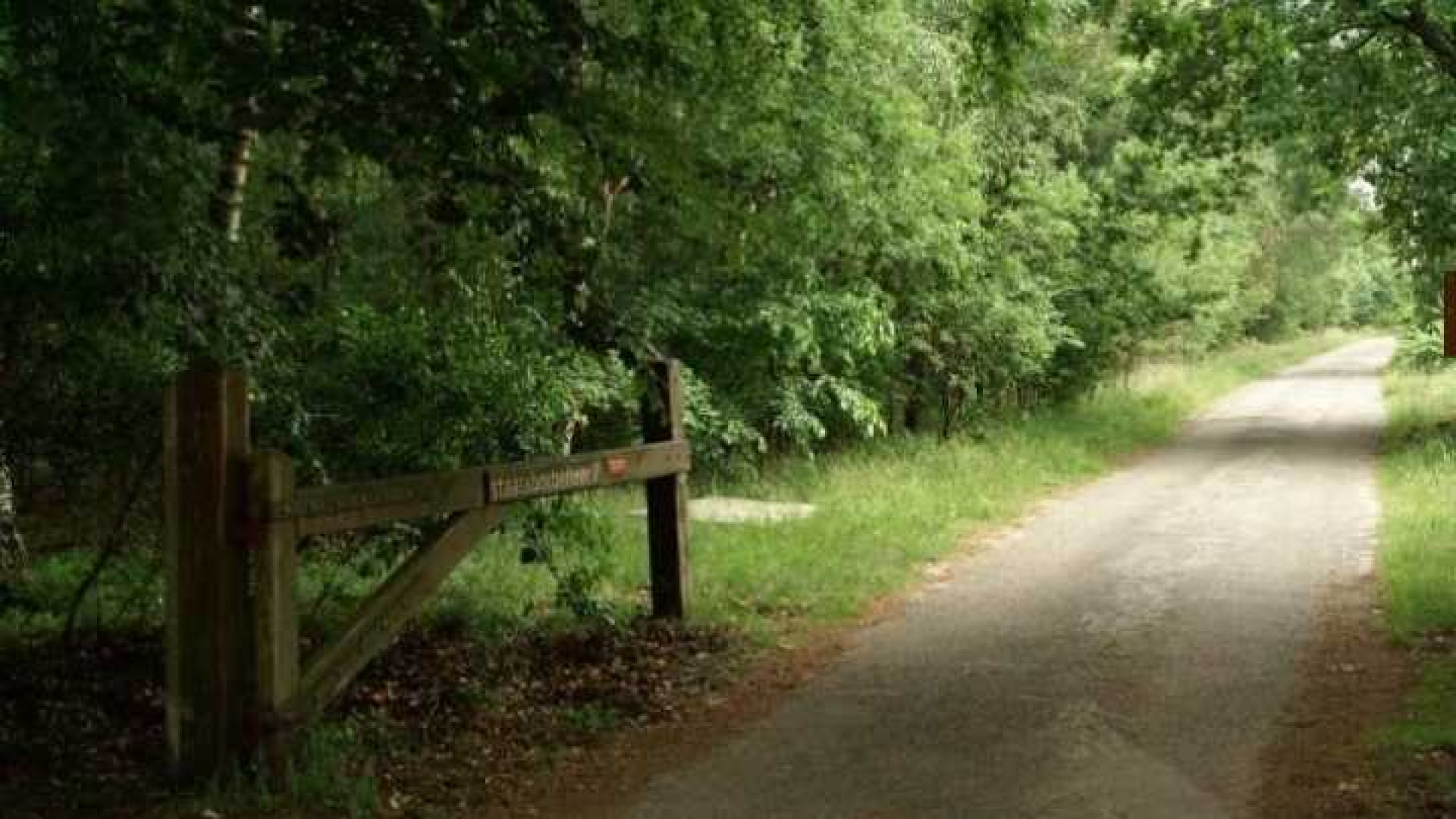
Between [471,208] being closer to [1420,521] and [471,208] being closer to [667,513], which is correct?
[667,513]

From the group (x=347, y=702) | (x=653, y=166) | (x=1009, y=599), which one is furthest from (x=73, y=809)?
(x=1009, y=599)

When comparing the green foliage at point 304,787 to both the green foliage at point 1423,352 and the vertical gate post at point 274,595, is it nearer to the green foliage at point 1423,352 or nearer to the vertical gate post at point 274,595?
the vertical gate post at point 274,595

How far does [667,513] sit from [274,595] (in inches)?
157

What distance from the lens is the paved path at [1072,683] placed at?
6.20 meters

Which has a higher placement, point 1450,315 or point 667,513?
point 1450,315

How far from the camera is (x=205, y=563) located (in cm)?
582

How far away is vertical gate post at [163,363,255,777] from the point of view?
5777 millimetres

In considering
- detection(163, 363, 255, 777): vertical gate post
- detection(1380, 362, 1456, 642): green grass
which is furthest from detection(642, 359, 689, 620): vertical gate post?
detection(1380, 362, 1456, 642): green grass

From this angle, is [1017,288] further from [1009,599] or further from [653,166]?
[653,166]

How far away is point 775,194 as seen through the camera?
14.5 metres

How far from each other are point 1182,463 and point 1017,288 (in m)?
3.48

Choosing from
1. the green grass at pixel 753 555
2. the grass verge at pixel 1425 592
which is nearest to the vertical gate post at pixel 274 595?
the green grass at pixel 753 555

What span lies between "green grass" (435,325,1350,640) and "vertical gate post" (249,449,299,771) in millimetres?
2957

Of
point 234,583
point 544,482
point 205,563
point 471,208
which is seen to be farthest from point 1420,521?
point 205,563
